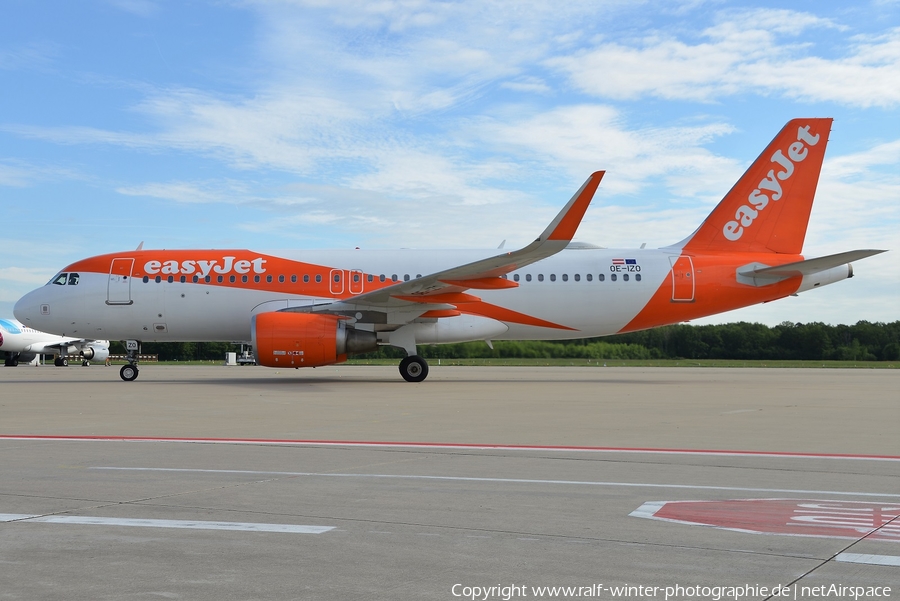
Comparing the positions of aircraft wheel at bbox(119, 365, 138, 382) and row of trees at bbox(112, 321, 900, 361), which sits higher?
row of trees at bbox(112, 321, 900, 361)

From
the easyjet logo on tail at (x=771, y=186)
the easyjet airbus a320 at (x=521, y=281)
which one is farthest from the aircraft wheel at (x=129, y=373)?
the easyjet logo on tail at (x=771, y=186)

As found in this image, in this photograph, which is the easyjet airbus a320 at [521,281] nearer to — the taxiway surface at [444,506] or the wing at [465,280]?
the wing at [465,280]

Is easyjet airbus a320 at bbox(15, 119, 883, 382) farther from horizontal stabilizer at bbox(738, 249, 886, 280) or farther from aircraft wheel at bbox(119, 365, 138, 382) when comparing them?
aircraft wheel at bbox(119, 365, 138, 382)

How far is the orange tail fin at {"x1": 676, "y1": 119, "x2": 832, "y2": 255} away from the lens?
2267 centimetres

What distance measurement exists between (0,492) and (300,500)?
2.23m

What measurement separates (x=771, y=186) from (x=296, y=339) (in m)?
13.4

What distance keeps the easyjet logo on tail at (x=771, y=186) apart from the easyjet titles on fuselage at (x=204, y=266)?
1291cm

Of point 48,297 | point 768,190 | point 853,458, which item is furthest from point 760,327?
point 853,458

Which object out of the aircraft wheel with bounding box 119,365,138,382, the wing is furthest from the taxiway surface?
the aircraft wheel with bounding box 119,365,138,382

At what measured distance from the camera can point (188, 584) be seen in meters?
3.79

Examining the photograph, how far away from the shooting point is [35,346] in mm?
51125

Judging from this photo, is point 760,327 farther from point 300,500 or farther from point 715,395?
point 300,500

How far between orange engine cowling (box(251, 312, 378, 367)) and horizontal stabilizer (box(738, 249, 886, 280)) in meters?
11.1

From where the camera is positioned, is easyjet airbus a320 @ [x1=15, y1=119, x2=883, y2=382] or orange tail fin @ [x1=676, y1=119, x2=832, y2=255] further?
orange tail fin @ [x1=676, y1=119, x2=832, y2=255]
